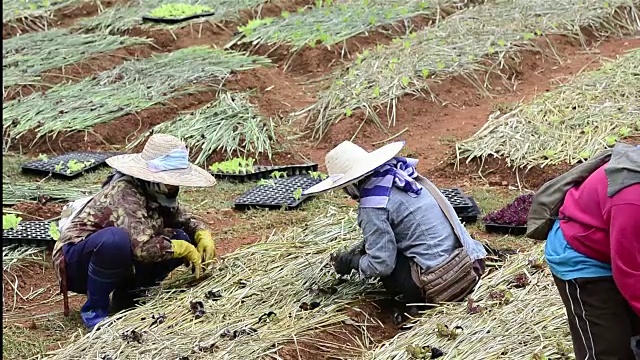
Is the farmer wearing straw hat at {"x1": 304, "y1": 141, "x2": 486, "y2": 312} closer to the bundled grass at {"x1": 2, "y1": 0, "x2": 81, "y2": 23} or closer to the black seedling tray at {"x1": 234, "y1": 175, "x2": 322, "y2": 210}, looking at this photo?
the black seedling tray at {"x1": 234, "y1": 175, "x2": 322, "y2": 210}

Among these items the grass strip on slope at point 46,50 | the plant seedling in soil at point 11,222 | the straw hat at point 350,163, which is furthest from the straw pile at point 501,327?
the grass strip on slope at point 46,50

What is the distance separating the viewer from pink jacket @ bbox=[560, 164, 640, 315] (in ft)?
8.11

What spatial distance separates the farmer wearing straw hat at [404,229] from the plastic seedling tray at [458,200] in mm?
1438

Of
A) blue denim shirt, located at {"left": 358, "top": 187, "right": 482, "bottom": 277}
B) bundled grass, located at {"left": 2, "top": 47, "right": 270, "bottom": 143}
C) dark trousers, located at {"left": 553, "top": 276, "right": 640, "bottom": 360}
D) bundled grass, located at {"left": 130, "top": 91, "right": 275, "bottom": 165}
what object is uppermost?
dark trousers, located at {"left": 553, "top": 276, "right": 640, "bottom": 360}

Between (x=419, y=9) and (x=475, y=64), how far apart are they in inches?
98.0

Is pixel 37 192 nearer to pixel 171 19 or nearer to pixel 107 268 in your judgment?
pixel 107 268

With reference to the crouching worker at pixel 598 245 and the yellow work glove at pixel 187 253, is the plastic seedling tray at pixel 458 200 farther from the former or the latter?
the crouching worker at pixel 598 245

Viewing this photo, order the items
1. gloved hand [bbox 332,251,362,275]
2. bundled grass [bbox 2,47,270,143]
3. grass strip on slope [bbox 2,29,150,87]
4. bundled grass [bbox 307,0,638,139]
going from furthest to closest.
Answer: grass strip on slope [bbox 2,29,150,87], bundled grass [bbox 2,47,270,143], bundled grass [bbox 307,0,638,139], gloved hand [bbox 332,251,362,275]

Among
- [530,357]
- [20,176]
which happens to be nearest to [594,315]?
[530,357]

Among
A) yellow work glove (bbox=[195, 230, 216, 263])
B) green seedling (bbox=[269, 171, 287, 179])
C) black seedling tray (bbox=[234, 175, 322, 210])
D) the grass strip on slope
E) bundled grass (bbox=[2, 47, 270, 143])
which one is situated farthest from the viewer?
the grass strip on slope

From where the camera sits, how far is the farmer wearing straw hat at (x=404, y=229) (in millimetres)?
3867

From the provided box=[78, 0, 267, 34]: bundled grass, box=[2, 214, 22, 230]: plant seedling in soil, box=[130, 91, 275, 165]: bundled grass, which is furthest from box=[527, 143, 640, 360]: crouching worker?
box=[78, 0, 267, 34]: bundled grass

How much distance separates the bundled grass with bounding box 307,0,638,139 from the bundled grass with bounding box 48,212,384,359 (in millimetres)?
2931

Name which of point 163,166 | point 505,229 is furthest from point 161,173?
point 505,229
